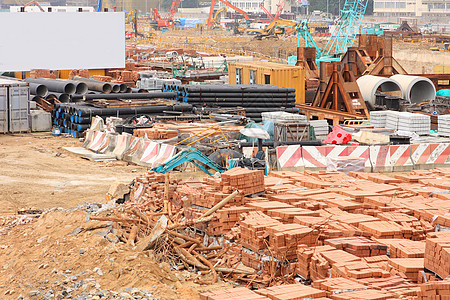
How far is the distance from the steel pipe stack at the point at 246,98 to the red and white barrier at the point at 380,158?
27.5 ft

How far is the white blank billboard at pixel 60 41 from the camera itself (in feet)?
158

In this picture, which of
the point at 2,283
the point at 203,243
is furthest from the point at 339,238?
the point at 2,283

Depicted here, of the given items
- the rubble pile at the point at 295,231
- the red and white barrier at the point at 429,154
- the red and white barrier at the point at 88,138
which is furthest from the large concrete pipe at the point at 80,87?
the rubble pile at the point at 295,231

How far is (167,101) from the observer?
29891 mm

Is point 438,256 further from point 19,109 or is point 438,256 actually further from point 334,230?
point 19,109

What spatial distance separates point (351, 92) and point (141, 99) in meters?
9.88

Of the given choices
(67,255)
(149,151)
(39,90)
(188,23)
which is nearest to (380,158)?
(149,151)

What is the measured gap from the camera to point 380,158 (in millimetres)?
21984

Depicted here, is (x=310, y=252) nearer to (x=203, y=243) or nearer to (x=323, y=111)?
(x=203, y=243)

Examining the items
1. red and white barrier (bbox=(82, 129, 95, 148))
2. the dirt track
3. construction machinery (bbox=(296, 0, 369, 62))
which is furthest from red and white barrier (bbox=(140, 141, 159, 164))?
construction machinery (bbox=(296, 0, 369, 62))

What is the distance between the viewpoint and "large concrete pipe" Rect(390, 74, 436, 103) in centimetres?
3391

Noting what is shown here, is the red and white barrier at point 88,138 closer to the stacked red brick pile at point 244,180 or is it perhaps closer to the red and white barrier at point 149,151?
the red and white barrier at point 149,151

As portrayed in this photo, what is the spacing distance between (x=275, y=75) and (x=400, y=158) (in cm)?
1248

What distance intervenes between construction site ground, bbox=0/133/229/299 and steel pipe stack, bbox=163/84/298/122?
10134 mm
